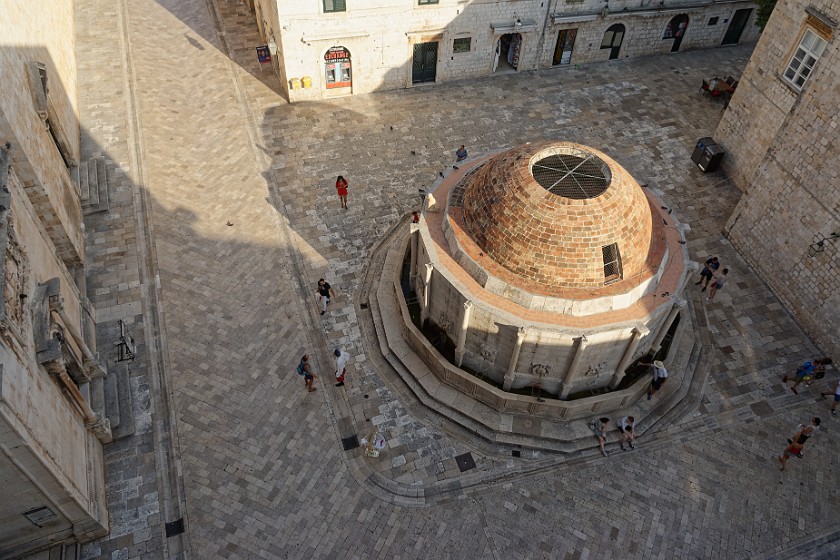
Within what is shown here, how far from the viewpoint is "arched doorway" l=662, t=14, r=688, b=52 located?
31.6 metres

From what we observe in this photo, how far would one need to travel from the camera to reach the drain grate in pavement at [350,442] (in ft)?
54.7

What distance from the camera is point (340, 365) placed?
17.5 meters

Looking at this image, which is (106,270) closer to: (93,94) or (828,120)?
(93,94)

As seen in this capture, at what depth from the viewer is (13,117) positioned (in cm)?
1698

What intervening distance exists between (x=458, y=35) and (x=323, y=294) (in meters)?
16.5

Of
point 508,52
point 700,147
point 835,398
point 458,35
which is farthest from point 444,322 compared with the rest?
point 508,52

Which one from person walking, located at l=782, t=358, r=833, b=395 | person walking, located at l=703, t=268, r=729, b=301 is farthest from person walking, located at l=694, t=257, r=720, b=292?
person walking, located at l=782, t=358, r=833, b=395

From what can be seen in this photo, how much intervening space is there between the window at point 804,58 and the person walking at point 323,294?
18.9 metres

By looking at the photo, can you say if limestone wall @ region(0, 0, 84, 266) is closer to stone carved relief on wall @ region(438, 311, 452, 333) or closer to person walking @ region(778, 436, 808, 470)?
stone carved relief on wall @ region(438, 311, 452, 333)

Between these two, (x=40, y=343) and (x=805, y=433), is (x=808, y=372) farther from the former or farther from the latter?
(x=40, y=343)

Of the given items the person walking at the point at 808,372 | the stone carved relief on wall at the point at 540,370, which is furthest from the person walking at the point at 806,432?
the stone carved relief on wall at the point at 540,370

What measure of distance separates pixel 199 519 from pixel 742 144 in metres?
24.8

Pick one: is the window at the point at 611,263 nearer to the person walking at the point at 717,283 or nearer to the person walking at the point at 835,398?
the person walking at the point at 717,283

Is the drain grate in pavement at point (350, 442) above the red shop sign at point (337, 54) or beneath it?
beneath
